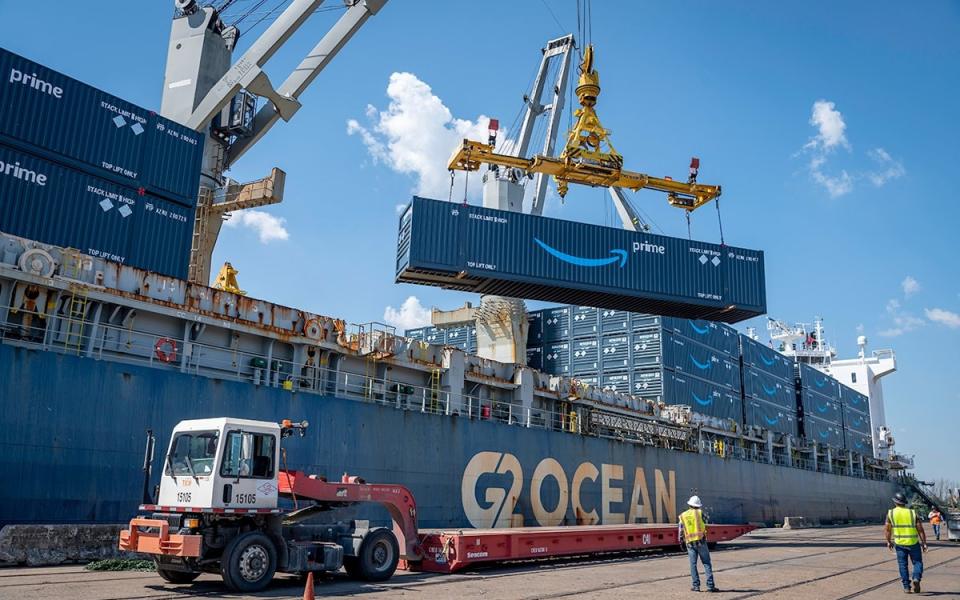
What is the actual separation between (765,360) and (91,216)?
46.0 meters

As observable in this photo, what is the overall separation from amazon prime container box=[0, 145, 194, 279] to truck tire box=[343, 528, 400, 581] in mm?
A: 10000

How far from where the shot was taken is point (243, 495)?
427 inches

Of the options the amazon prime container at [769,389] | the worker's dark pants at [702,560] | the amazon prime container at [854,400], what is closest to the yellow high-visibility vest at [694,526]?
the worker's dark pants at [702,560]

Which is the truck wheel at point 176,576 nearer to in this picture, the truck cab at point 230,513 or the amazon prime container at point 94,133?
the truck cab at point 230,513

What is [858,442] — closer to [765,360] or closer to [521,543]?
[765,360]

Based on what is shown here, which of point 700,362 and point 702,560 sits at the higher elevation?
point 700,362

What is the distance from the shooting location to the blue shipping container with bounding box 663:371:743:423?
125ft

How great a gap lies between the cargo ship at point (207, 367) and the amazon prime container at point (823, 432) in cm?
2409

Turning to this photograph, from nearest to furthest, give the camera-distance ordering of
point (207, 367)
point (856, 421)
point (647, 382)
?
point (207, 367)
point (647, 382)
point (856, 421)

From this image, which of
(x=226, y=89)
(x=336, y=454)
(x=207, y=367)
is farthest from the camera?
(x=226, y=89)

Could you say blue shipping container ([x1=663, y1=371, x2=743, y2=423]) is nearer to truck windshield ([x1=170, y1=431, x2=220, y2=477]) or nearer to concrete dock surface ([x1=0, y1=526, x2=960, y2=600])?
concrete dock surface ([x1=0, y1=526, x2=960, y2=600])

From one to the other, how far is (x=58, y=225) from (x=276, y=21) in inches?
490

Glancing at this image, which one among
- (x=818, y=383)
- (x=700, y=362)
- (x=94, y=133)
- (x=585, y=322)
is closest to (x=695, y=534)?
(x=94, y=133)

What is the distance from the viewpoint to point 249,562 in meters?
10.8
